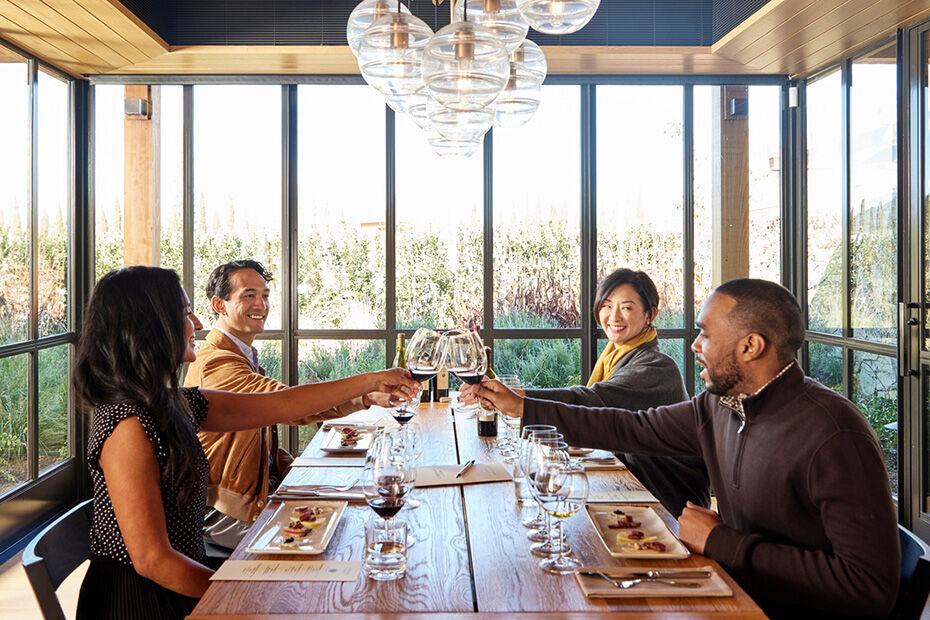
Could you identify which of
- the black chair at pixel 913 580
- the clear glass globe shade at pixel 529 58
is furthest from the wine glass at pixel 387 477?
the clear glass globe shade at pixel 529 58

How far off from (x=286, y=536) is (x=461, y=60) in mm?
1318

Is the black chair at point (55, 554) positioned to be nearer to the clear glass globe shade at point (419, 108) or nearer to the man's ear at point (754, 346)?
the man's ear at point (754, 346)

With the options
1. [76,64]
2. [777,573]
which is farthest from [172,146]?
[777,573]

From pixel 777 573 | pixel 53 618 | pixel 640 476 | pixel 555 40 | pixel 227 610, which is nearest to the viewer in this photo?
pixel 227 610

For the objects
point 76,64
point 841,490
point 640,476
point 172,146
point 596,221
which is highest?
point 76,64

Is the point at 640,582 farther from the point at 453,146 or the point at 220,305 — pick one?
the point at 220,305

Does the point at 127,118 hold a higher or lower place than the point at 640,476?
higher

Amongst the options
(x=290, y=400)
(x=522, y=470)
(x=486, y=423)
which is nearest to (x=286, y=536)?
(x=522, y=470)

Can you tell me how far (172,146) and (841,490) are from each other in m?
4.58

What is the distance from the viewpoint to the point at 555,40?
4648mm

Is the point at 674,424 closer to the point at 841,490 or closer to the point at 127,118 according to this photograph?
the point at 841,490

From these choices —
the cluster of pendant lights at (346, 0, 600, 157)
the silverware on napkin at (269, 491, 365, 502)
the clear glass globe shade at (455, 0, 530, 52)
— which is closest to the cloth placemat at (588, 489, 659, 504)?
the silverware on napkin at (269, 491, 365, 502)

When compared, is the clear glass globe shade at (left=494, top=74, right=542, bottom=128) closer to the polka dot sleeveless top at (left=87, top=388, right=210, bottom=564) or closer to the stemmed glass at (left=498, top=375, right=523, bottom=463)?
the stemmed glass at (left=498, top=375, right=523, bottom=463)

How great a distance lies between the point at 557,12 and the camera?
2.32 meters
